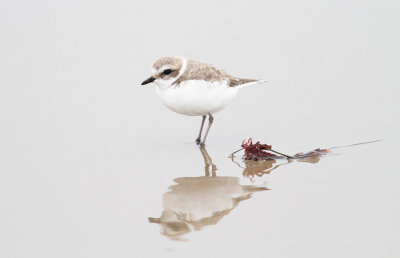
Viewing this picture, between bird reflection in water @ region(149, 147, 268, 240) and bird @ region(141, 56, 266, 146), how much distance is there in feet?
3.44

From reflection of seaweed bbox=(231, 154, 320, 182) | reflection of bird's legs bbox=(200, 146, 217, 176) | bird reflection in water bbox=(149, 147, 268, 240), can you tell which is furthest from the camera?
reflection of bird's legs bbox=(200, 146, 217, 176)

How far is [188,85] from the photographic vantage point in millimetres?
7246

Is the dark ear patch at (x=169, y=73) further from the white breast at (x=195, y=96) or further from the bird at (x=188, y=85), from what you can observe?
the white breast at (x=195, y=96)

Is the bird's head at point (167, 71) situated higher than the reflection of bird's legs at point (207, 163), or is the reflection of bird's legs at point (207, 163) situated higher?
the bird's head at point (167, 71)

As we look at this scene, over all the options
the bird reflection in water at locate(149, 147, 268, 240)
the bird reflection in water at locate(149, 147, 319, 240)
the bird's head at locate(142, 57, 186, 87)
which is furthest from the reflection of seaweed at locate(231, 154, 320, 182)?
the bird's head at locate(142, 57, 186, 87)

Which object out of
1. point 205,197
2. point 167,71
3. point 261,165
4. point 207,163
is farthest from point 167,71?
point 205,197

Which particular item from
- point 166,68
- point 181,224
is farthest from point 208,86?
point 181,224

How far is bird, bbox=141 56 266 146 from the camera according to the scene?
7.27 m

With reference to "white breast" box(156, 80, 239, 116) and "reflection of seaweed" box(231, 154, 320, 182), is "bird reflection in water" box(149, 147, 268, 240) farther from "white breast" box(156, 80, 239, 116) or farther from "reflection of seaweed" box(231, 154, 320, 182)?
"white breast" box(156, 80, 239, 116)

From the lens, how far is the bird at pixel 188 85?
727cm

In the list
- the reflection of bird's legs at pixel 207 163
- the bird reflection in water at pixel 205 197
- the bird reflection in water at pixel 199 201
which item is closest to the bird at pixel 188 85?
the reflection of bird's legs at pixel 207 163

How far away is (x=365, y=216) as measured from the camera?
17.2 ft

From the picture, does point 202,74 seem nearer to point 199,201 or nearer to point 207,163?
point 207,163

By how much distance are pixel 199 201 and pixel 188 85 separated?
6.60 ft
